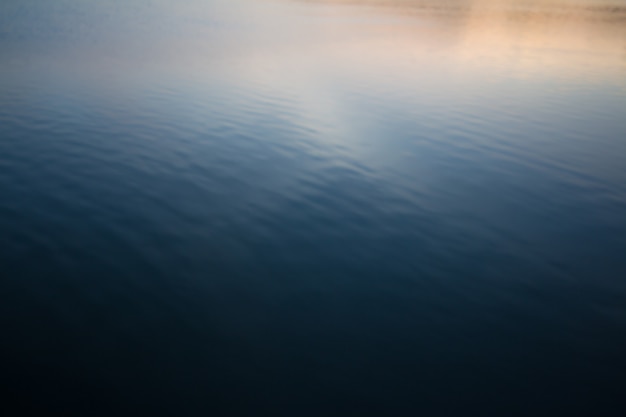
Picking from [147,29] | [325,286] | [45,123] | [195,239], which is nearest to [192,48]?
[147,29]

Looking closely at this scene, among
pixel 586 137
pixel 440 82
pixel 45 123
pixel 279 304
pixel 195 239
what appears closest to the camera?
pixel 279 304

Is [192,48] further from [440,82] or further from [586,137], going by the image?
[586,137]

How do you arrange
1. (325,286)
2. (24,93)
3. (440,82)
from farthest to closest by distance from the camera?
(440,82)
(24,93)
(325,286)

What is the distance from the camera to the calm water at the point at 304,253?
5371 millimetres

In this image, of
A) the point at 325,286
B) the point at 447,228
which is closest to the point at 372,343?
the point at 325,286

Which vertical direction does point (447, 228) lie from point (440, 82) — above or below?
below

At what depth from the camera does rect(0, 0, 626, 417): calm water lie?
5371 millimetres

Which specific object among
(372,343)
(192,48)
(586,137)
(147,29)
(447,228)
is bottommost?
(372,343)

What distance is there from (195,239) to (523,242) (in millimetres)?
7365

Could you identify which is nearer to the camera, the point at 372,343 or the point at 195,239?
the point at 372,343

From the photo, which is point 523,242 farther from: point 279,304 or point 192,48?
point 192,48

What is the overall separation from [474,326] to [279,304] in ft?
11.1

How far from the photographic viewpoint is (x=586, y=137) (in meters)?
15.9

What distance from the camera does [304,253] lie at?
8.02 m
